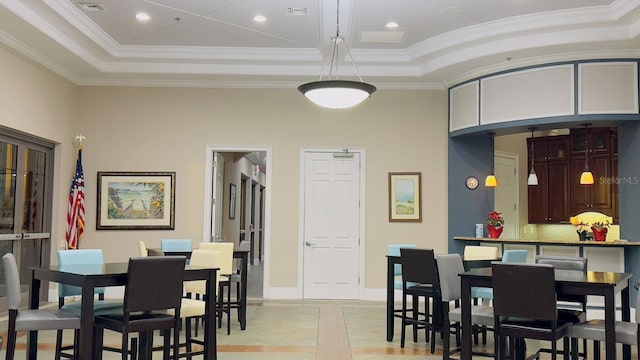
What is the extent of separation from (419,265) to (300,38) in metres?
3.63

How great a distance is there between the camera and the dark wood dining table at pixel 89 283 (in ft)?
13.4

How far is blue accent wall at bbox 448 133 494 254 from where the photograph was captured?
911 centimetres

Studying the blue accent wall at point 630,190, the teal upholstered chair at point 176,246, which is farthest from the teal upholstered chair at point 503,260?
the teal upholstered chair at point 176,246

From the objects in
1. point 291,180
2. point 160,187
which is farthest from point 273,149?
point 160,187

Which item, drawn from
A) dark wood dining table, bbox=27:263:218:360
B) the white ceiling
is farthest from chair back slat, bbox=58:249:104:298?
the white ceiling

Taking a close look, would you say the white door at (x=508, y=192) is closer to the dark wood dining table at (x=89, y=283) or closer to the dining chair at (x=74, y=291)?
the dark wood dining table at (x=89, y=283)

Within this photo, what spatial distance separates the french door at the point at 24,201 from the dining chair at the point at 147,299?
3746 millimetres

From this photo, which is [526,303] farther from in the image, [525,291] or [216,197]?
[216,197]

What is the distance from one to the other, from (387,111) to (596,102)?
9.90ft

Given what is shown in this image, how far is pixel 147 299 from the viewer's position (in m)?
4.18

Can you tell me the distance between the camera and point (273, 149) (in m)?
9.37

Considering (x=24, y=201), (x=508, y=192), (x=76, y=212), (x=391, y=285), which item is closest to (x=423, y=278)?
(x=391, y=285)

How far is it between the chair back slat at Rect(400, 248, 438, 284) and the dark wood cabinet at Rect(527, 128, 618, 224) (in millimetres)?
5595

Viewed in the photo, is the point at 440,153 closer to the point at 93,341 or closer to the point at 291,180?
the point at 291,180
